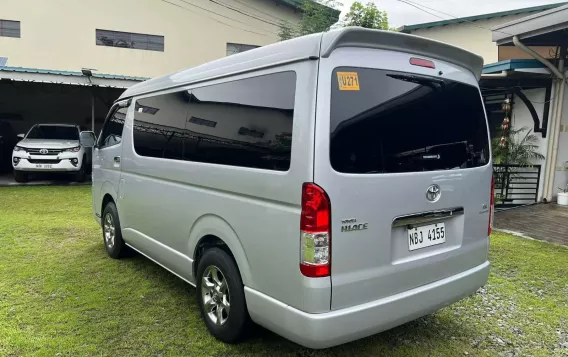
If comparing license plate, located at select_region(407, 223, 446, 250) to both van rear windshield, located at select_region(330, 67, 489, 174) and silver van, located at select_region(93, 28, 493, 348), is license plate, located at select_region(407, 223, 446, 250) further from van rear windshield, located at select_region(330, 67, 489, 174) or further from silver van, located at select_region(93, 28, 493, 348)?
van rear windshield, located at select_region(330, 67, 489, 174)

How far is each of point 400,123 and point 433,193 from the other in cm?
49

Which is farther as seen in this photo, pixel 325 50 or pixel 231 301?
pixel 231 301

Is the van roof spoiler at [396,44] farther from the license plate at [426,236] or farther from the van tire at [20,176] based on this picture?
the van tire at [20,176]

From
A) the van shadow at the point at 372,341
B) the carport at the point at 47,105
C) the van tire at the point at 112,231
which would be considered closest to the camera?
the van shadow at the point at 372,341

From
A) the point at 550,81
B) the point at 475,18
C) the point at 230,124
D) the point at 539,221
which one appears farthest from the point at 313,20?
the point at 230,124

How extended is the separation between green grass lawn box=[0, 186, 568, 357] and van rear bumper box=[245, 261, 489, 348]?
0.47m

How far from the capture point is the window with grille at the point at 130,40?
16.3 metres

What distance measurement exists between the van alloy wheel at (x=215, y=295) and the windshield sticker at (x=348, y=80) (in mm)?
1491

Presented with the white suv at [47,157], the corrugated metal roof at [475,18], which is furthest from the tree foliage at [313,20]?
the white suv at [47,157]

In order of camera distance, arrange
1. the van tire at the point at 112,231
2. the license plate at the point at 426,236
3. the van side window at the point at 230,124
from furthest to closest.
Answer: the van tire at the point at 112,231 < the license plate at the point at 426,236 < the van side window at the point at 230,124

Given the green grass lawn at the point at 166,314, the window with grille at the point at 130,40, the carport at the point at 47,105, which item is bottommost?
the green grass lawn at the point at 166,314

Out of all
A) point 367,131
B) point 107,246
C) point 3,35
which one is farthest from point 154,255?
point 3,35

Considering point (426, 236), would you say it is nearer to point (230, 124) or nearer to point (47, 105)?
point (230, 124)

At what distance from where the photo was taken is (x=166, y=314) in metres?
3.35
